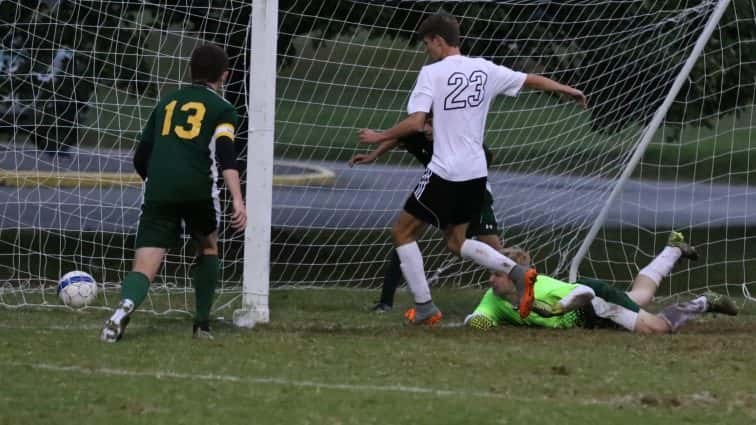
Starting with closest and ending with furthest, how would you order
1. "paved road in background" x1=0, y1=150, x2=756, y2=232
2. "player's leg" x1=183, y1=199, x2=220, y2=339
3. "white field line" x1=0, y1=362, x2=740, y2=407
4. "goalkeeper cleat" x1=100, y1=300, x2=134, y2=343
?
"white field line" x1=0, y1=362, x2=740, y2=407
"goalkeeper cleat" x1=100, y1=300, x2=134, y2=343
"player's leg" x1=183, y1=199, x2=220, y2=339
"paved road in background" x1=0, y1=150, x2=756, y2=232

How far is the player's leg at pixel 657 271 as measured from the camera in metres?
8.49

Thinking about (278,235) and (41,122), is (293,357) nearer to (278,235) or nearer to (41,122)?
(41,122)

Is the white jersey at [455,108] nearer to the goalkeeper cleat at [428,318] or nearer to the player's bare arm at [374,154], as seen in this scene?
the player's bare arm at [374,154]

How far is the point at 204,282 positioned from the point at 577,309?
228 centimetres

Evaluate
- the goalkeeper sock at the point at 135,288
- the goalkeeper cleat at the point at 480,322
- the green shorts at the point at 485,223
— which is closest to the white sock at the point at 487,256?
the goalkeeper cleat at the point at 480,322

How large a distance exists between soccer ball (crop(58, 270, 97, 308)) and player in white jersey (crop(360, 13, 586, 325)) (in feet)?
7.37

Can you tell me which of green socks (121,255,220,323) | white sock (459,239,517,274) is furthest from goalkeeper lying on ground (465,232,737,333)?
green socks (121,255,220,323)

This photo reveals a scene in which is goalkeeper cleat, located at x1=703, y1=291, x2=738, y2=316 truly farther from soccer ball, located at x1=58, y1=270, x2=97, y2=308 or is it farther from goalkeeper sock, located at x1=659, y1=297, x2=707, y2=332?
soccer ball, located at x1=58, y1=270, x2=97, y2=308

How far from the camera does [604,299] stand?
25.6 feet

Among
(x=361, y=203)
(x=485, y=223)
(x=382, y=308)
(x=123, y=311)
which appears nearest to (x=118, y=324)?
(x=123, y=311)

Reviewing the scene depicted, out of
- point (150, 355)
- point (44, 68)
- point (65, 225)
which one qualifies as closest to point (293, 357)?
point (150, 355)

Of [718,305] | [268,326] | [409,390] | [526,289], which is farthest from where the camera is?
[718,305]

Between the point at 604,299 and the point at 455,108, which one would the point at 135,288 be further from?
the point at 604,299

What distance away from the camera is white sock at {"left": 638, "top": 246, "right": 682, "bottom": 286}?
8.54 metres
